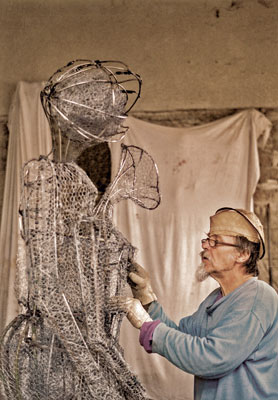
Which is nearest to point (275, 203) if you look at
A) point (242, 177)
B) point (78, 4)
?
point (242, 177)

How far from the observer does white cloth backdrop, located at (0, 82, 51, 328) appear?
4.04 metres

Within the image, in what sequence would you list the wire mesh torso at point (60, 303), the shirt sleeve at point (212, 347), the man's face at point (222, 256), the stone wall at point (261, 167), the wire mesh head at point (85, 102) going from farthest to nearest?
the stone wall at point (261, 167)
the man's face at point (222, 256)
the shirt sleeve at point (212, 347)
the wire mesh head at point (85, 102)
the wire mesh torso at point (60, 303)

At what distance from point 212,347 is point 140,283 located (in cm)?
42

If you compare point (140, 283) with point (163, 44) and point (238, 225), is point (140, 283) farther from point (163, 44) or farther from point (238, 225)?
point (163, 44)

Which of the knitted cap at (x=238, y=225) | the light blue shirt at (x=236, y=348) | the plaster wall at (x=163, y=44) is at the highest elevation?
the plaster wall at (x=163, y=44)

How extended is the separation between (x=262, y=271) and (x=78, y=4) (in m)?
2.52

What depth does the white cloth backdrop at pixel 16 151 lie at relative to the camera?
13.2ft

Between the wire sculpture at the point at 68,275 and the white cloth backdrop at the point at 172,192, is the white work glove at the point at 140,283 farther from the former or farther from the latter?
the white cloth backdrop at the point at 172,192

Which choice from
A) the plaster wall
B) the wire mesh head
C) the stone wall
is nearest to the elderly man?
the wire mesh head

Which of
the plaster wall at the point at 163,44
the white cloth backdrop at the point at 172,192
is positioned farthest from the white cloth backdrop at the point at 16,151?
the plaster wall at the point at 163,44

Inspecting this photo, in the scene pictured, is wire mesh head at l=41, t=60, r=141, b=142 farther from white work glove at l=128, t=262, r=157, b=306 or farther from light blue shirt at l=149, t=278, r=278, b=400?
light blue shirt at l=149, t=278, r=278, b=400

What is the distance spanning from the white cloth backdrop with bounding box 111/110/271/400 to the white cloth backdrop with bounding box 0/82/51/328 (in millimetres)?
569

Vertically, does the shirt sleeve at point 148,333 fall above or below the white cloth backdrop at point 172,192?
below

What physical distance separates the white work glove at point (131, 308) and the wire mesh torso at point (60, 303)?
1.4 inches
